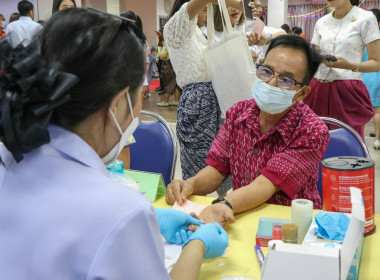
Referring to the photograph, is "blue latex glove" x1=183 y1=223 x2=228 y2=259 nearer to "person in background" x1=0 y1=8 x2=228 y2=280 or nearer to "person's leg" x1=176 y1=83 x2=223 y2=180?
"person in background" x1=0 y1=8 x2=228 y2=280

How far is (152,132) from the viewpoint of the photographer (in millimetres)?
2248

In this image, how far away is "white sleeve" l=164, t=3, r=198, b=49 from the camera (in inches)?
89.0

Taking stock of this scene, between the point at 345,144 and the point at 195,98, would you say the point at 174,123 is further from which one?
the point at 345,144

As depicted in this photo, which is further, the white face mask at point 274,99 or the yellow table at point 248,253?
the white face mask at point 274,99

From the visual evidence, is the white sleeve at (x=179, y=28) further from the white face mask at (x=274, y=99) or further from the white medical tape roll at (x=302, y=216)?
the white medical tape roll at (x=302, y=216)

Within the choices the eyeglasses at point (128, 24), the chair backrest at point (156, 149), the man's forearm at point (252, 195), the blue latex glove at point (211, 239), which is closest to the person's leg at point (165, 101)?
the chair backrest at point (156, 149)

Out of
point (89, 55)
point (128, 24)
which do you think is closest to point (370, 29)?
point (128, 24)

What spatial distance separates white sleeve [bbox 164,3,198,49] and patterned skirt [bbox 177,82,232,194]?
0.27 m

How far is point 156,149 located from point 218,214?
85 centimetres

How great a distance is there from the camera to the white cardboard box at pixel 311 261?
896 millimetres

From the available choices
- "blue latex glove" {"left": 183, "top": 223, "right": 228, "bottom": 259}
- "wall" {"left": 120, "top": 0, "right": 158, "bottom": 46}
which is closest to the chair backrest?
"blue latex glove" {"left": 183, "top": 223, "right": 228, "bottom": 259}

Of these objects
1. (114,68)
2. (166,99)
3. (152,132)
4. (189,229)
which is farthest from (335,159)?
(166,99)

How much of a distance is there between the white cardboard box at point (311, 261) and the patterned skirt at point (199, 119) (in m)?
1.54

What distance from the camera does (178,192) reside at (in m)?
1.62
